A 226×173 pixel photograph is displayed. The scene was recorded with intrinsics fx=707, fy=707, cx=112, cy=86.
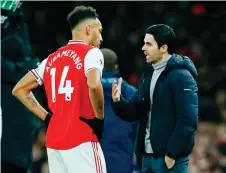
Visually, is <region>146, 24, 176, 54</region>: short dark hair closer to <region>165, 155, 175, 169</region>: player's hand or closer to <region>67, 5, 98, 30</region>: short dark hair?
<region>67, 5, 98, 30</region>: short dark hair

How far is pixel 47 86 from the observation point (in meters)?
5.55

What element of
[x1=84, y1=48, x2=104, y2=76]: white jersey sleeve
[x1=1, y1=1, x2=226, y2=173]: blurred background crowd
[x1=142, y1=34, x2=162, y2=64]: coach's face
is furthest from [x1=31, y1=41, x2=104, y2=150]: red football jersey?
[x1=1, y1=1, x2=226, y2=173]: blurred background crowd

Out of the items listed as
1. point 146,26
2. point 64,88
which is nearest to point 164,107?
point 64,88

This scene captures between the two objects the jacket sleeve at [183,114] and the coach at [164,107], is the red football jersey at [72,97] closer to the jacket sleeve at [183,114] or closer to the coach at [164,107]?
the coach at [164,107]

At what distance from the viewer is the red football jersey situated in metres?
5.36

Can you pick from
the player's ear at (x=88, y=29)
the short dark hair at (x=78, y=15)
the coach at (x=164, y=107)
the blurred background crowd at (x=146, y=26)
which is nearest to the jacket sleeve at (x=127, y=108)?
the coach at (x=164, y=107)

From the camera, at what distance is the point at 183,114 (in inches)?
212

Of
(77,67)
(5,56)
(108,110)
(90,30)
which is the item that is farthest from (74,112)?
(5,56)

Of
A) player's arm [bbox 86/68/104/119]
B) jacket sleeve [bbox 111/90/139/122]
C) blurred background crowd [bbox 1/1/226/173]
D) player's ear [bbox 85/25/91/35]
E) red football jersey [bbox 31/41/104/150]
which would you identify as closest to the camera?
player's arm [bbox 86/68/104/119]

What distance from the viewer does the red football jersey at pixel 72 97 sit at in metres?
5.36

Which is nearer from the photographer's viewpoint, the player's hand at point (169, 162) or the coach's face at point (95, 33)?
the player's hand at point (169, 162)

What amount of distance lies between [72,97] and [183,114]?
853 mm

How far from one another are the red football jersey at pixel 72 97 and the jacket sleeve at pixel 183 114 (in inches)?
23.6

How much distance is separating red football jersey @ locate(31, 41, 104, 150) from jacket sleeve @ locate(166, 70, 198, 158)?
23.6 inches
